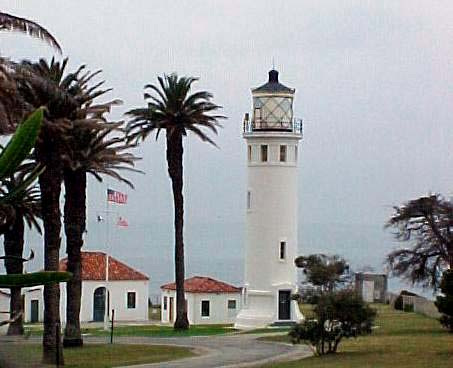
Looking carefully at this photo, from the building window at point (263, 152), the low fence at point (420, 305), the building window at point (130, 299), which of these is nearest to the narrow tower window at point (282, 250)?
the building window at point (263, 152)

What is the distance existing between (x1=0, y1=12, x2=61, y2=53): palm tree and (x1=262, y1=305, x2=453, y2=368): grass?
11.7m

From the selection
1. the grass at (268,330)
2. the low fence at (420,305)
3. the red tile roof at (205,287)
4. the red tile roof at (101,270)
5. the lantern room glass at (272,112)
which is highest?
the lantern room glass at (272,112)

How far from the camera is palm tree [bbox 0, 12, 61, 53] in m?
26.3

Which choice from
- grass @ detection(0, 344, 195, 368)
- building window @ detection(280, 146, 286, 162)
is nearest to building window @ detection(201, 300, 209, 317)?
building window @ detection(280, 146, 286, 162)

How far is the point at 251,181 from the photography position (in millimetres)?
60750

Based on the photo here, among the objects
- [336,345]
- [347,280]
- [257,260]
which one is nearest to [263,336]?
[347,280]

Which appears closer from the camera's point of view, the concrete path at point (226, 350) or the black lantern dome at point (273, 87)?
the concrete path at point (226, 350)

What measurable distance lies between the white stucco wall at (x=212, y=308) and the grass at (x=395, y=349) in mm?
19741

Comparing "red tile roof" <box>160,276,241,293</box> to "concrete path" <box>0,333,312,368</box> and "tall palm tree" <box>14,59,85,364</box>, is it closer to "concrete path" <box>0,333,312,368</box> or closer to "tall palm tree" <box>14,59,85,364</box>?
"concrete path" <box>0,333,312,368</box>

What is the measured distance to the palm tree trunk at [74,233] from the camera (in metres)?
40.9

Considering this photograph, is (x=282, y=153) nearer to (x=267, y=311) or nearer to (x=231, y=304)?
(x=267, y=311)

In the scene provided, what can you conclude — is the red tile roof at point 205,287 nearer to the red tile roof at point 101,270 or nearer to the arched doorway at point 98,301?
the red tile roof at point 101,270

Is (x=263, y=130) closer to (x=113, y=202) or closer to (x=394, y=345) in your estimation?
(x=113, y=202)

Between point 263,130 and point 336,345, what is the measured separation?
25.4 m
